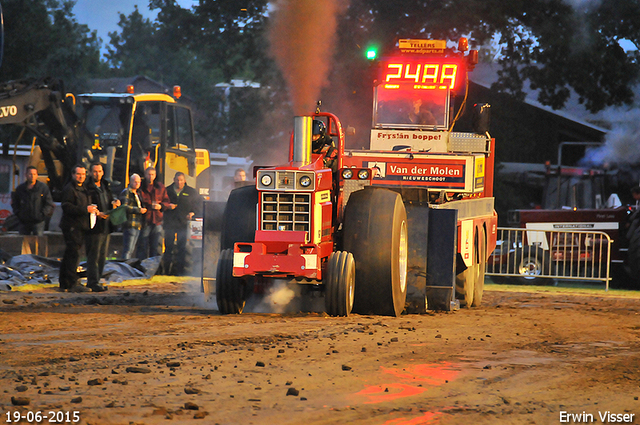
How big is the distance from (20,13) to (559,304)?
36785 millimetres

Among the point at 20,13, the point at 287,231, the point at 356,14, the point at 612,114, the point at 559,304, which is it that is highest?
the point at 20,13

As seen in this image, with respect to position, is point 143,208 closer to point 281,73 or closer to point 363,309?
point 363,309

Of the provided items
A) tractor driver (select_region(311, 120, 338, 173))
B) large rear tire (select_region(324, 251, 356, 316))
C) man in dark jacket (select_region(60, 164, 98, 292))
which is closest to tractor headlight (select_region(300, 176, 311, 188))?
large rear tire (select_region(324, 251, 356, 316))

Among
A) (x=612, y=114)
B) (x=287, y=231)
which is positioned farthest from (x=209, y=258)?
(x=612, y=114)

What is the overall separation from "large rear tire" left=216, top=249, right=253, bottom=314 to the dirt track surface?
31cm

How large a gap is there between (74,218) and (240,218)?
3906 millimetres

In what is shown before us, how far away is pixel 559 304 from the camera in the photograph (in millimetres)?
14688

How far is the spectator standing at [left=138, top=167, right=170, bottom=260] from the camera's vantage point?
17094 mm

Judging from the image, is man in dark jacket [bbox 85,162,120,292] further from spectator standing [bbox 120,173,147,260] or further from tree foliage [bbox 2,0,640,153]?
tree foliage [bbox 2,0,640,153]

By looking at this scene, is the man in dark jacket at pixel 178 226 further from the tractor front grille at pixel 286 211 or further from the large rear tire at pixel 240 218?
the tractor front grille at pixel 286 211

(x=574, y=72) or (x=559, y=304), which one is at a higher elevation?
(x=574, y=72)

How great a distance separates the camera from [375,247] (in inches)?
420

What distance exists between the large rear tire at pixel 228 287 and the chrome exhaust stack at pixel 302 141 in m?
1.41

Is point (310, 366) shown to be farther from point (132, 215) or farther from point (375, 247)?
point (132, 215)
